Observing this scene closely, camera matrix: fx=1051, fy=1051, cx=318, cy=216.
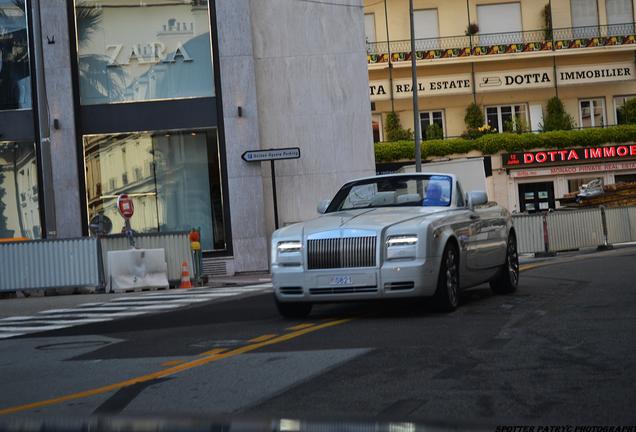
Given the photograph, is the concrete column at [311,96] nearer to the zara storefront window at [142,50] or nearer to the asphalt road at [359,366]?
the zara storefront window at [142,50]

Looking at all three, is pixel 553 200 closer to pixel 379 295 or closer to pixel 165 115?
pixel 165 115

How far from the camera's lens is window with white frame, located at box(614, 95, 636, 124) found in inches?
2041

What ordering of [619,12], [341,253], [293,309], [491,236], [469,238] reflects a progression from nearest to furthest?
1. [341,253]
2. [293,309]
3. [469,238]
4. [491,236]
5. [619,12]

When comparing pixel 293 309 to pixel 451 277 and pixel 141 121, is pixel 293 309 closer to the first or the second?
pixel 451 277

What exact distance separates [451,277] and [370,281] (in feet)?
3.51

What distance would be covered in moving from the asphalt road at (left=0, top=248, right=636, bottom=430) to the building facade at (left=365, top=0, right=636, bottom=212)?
38.2 m

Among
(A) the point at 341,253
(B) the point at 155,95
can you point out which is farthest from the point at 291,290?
(B) the point at 155,95

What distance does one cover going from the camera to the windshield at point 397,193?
1238cm

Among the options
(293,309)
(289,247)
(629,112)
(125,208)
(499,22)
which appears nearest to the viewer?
(289,247)

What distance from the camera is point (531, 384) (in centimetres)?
644

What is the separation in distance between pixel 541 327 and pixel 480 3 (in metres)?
43.4

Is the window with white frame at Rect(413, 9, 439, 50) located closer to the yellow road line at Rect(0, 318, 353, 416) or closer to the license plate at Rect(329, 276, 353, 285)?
the license plate at Rect(329, 276, 353, 285)

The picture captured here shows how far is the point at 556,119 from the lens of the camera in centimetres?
5062

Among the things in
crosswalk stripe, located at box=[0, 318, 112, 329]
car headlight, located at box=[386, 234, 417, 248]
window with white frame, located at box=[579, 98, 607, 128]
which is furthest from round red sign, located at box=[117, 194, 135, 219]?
window with white frame, located at box=[579, 98, 607, 128]
